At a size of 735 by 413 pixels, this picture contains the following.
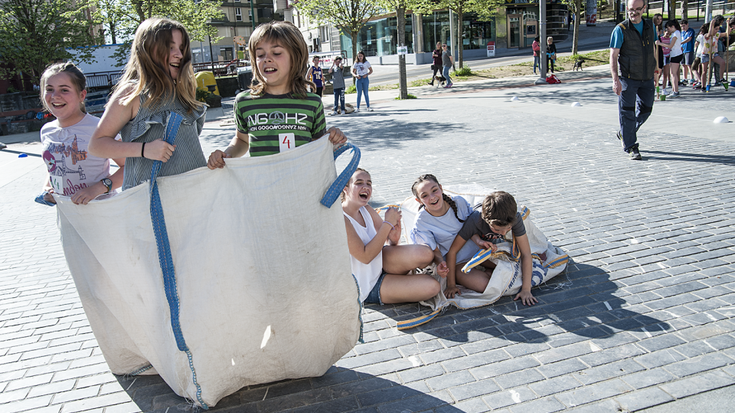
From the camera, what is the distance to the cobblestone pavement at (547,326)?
2.71 metres

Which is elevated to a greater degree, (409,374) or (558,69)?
(558,69)

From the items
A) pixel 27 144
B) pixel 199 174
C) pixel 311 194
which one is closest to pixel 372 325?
pixel 311 194

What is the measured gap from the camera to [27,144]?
15805mm

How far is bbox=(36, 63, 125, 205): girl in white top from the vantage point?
3051mm

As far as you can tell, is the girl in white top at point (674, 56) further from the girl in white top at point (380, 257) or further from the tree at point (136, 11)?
the tree at point (136, 11)

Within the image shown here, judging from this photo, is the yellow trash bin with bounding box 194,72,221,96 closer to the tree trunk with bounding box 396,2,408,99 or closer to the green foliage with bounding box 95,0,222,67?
the green foliage with bounding box 95,0,222,67

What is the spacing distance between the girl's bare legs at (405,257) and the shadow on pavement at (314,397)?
0.95m

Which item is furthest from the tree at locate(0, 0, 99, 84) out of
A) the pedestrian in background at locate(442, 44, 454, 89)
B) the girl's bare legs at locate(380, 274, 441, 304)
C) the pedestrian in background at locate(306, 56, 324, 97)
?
the girl's bare legs at locate(380, 274, 441, 304)

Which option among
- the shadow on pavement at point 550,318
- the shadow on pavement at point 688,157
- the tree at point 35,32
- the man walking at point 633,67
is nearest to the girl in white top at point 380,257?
the shadow on pavement at point 550,318

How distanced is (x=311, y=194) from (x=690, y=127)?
29.6ft

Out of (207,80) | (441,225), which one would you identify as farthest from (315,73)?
(441,225)

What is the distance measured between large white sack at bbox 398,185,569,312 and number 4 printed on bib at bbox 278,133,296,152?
1.39 m

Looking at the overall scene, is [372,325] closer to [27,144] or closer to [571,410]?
[571,410]

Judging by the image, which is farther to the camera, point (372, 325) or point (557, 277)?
point (557, 277)
